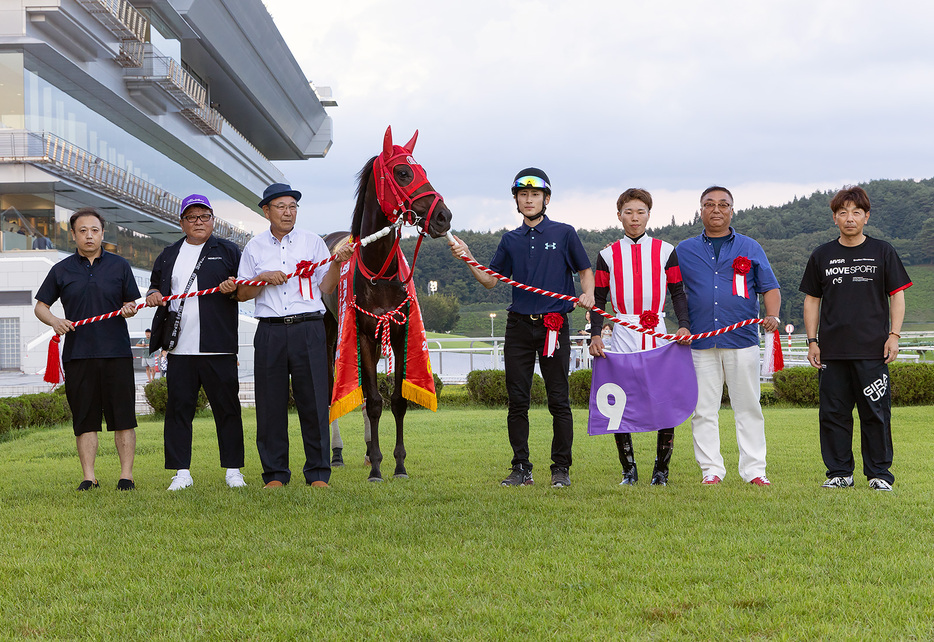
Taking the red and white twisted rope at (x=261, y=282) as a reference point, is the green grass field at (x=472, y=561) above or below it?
below

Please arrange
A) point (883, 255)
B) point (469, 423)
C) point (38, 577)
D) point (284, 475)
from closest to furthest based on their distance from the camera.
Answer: point (38, 577)
point (883, 255)
point (284, 475)
point (469, 423)

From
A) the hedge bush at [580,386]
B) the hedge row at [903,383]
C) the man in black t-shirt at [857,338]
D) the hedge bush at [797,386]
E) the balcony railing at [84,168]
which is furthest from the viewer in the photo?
the balcony railing at [84,168]

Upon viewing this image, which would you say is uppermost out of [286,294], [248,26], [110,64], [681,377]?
[248,26]

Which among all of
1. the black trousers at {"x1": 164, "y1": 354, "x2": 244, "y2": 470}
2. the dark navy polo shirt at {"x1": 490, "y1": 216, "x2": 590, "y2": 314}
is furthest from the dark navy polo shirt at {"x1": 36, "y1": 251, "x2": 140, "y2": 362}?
the dark navy polo shirt at {"x1": 490, "y1": 216, "x2": 590, "y2": 314}

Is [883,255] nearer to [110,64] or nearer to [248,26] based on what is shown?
[110,64]

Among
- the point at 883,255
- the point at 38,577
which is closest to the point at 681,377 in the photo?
the point at 883,255

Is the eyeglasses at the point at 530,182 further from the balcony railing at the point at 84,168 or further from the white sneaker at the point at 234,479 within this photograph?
the balcony railing at the point at 84,168

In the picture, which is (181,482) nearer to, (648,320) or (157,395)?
(648,320)

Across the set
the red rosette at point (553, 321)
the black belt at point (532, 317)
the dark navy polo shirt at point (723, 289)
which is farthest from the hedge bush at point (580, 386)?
the red rosette at point (553, 321)

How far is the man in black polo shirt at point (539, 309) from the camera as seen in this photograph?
5555mm

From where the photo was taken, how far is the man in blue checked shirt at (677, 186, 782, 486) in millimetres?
5602

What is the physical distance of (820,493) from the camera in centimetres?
504

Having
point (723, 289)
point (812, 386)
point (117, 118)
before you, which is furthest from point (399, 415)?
point (117, 118)

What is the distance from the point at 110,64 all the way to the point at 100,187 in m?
4.37
